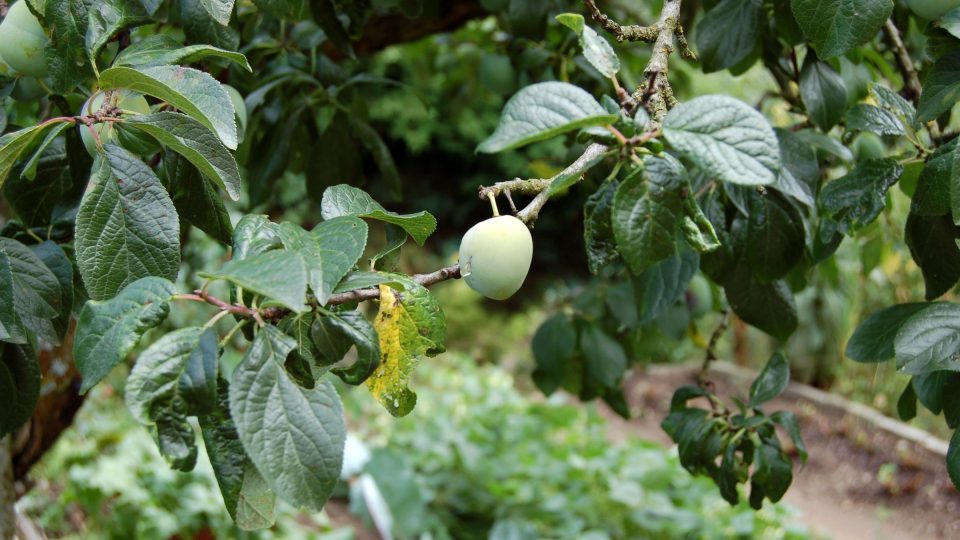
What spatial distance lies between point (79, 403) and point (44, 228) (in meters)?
0.70

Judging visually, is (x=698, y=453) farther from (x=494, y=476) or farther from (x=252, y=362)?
(x=494, y=476)

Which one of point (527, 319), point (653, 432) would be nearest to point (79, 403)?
point (653, 432)

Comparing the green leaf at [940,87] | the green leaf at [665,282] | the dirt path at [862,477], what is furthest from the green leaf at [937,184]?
the dirt path at [862,477]

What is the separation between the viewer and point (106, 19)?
67cm

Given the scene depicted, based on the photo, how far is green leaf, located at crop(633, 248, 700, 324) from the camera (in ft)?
3.17

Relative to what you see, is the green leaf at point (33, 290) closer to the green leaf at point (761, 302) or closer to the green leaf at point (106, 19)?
the green leaf at point (106, 19)

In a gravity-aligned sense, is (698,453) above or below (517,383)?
above

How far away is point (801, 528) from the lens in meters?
2.70

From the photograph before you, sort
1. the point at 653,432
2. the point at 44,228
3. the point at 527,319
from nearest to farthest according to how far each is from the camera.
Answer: the point at 44,228 → the point at 653,432 → the point at 527,319

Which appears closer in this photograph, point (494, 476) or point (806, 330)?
point (494, 476)

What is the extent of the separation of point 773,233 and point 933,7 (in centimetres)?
26

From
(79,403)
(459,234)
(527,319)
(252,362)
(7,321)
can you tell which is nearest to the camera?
(252,362)

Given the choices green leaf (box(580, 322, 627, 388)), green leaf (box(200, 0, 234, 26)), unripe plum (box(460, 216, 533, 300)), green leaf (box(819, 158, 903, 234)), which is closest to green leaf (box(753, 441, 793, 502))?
green leaf (box(819, 158, 903, 234))

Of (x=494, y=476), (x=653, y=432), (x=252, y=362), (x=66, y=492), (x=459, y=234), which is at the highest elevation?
(x=252, y=362)
